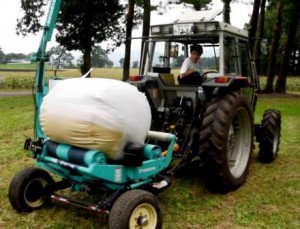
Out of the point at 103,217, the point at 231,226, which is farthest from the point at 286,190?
the point at 103,217

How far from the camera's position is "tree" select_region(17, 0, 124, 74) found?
23.9m

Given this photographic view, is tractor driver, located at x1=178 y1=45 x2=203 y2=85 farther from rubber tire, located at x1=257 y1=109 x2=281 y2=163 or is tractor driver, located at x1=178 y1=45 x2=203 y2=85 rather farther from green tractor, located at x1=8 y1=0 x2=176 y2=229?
rubber tire, located at x1=257 y1=109 x2=281 y2=163

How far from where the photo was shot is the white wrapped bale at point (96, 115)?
4.08m

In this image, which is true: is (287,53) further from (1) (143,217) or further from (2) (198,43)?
(1) (143,217)

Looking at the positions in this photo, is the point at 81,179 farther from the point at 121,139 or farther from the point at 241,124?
the point at 241,124

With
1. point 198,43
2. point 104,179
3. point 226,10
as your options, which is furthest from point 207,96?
point 226,10

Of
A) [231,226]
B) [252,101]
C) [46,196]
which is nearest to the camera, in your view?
[231,226]

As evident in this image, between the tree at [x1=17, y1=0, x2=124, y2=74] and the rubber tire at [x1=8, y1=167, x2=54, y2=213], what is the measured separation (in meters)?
19.6

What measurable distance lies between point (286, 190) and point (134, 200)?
261 centimetres

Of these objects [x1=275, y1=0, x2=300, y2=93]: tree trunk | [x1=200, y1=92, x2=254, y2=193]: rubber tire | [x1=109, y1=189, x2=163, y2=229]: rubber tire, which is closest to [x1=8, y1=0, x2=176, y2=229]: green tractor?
[x1=109, y1=189, x2=163, y2=229]: rubber tire

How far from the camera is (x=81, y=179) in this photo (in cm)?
442

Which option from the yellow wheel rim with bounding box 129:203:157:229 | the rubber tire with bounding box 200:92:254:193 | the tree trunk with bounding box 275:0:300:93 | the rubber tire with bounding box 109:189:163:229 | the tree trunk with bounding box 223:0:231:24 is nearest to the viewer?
the rubber tire with bounding box 109:189:163:229

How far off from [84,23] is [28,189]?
20.2m

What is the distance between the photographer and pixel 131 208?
155 inches
